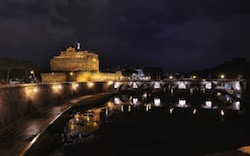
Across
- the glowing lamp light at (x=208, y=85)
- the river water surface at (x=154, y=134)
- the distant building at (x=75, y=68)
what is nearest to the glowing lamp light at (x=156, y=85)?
the glowing lamp light at (x=208, y=85)

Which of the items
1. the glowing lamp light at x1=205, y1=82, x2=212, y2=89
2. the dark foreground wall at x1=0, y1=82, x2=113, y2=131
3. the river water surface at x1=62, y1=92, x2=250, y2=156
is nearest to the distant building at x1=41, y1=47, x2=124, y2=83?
the dark foreground wall at x1=0, y1=82, x2=113, y2=131

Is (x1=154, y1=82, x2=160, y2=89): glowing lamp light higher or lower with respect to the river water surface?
higher

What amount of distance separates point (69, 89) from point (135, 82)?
42150 mm

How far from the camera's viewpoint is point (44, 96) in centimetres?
4172

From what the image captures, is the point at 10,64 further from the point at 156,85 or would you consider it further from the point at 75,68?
the point at 156,85

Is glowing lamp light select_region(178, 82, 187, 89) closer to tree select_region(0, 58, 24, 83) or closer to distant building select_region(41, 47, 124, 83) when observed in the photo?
distant building select_region(41, 47, 124, 83)

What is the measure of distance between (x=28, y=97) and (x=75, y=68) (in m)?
64.3

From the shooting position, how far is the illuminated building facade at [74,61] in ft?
322

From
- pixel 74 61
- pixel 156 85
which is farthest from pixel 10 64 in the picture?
pixel 156 85

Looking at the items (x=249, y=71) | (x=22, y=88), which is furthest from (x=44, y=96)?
(x=249, y=71)

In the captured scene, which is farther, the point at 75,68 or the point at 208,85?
the point at 75,68

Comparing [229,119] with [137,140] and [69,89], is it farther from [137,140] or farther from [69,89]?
[69,89]

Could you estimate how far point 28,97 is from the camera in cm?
3394

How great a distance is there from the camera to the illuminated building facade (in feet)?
322
